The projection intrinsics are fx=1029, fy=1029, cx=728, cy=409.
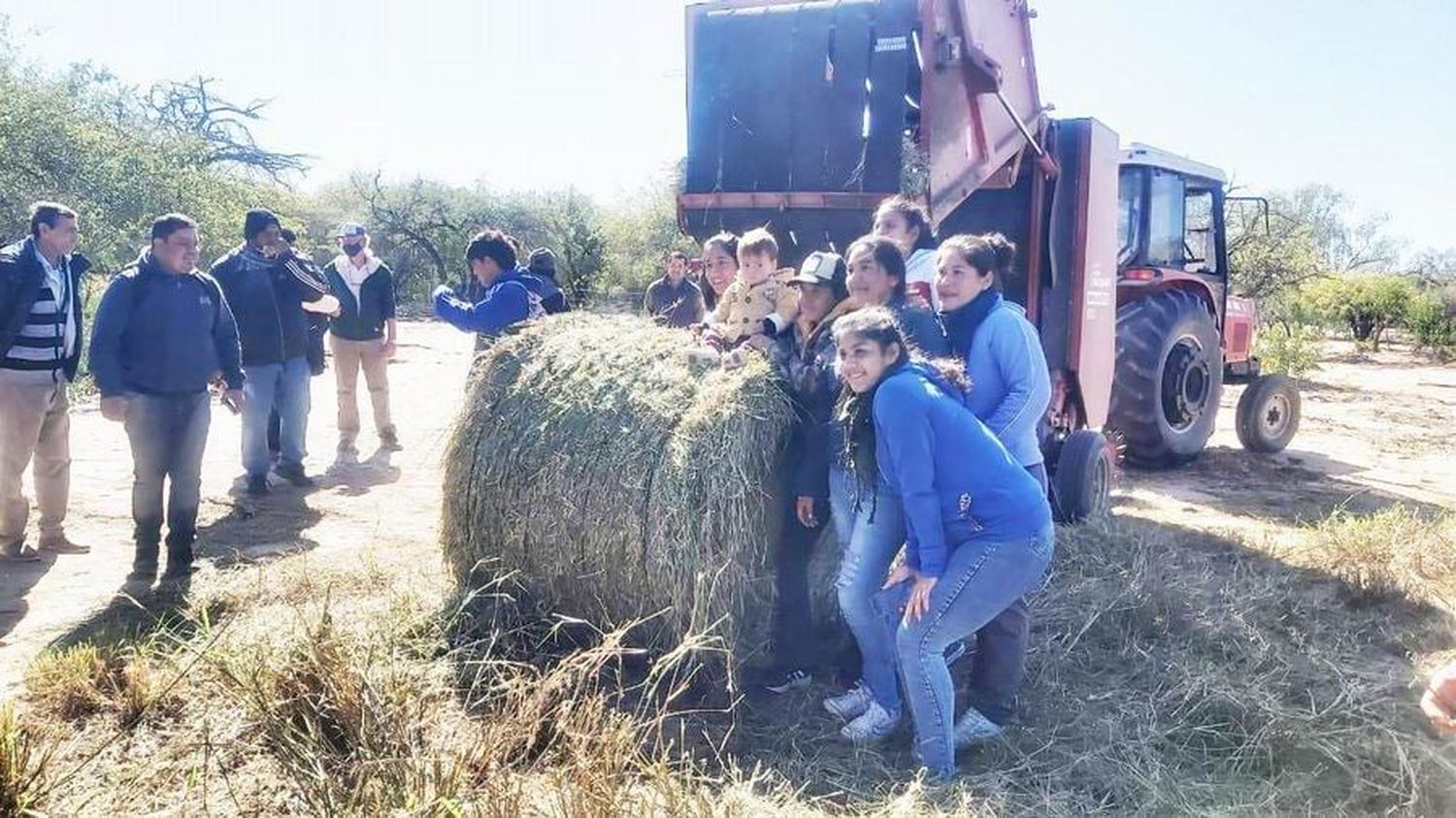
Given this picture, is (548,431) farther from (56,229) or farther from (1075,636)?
(56,229)

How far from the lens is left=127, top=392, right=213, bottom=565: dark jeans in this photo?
4770 mm

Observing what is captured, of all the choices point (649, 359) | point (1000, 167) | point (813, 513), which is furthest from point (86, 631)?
point (1000, 167)

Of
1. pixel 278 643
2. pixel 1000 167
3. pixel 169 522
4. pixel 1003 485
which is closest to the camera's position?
pixel 1003 485

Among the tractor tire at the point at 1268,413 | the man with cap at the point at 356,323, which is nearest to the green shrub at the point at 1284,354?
the tractor tire at the point at 1268,413

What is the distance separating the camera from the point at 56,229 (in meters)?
4.95

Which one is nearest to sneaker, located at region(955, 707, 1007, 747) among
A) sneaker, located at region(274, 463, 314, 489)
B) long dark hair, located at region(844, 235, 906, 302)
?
long dark hair, located at region(844, 235, 906, 302)

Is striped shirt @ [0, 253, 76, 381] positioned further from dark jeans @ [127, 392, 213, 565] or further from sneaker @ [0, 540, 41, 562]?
sneaker @ [0, 540, 41, 562]

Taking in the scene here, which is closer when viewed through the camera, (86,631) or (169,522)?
(86,631)

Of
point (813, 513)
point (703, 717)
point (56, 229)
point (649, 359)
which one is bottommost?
point (703, 717)

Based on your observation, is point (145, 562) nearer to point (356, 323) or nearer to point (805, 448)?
point (356, 323)

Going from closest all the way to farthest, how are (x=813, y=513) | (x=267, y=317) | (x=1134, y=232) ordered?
(x=813, y=513), (x=267, y=317), (x=1134, y=232)

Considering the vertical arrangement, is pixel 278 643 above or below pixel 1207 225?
below

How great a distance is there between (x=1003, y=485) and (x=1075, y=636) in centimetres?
139

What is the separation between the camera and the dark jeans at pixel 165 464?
4770 millimetres
